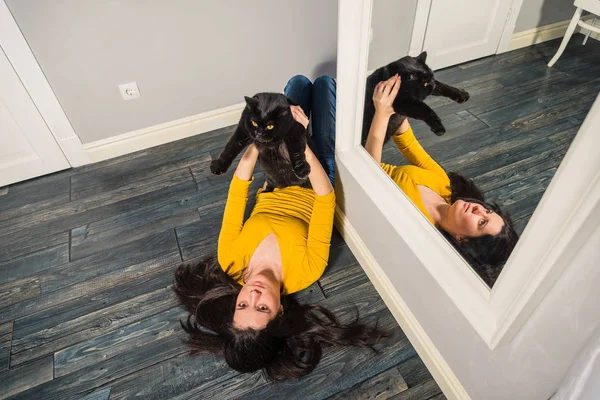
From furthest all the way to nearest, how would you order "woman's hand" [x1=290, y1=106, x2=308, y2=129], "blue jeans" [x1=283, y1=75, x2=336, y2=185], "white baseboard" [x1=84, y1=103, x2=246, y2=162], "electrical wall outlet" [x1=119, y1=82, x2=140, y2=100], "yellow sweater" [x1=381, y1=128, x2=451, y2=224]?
"white baseboard" [x1=84, y1=103, x2=246, y2=162] < "electrical wall outlet" [x1=119, y1=82, x2=140, y2=100] < "blue jeans" [x1=283, y1=75, x2=336, y2=185] < "woman's hand" [x1=290, y1=106, x2=308, y2=129] < "yellow sweater" [x1=381, y1=128, x2=451, y2=224]

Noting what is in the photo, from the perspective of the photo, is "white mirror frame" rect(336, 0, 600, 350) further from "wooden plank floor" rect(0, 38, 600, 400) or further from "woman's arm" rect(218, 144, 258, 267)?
"woman's arm" rect(218, 144, 258, 267)

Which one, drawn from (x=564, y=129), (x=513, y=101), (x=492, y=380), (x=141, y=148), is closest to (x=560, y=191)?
(x=564, y=129)

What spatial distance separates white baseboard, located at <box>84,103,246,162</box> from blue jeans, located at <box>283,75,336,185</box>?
0.67m

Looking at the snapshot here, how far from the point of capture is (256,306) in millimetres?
1173

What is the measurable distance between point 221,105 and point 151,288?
1.17m

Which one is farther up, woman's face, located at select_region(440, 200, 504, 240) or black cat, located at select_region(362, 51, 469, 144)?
black cat, located at select_region(362, 51, 469, 144)

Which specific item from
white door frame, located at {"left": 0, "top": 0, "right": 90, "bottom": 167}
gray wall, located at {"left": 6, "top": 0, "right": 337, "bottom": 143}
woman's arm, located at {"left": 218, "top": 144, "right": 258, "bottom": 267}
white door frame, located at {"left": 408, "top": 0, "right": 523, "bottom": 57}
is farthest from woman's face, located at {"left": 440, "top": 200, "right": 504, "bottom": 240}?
white door frame, located at {"left": 0, "top": 0, "right": 90, "bottom": 167}

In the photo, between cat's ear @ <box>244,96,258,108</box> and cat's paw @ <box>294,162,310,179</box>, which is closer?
cat's ear @ <box>244,96,258,108</box>

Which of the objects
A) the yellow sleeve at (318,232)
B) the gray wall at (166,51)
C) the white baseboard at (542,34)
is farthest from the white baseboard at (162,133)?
the white baseboard at (542,34)

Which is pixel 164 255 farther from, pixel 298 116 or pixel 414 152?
pixel 414 152

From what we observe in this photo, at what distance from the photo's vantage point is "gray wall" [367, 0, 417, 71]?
1.01m

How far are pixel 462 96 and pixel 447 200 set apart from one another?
270mm

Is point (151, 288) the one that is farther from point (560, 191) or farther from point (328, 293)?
point (560, 191)

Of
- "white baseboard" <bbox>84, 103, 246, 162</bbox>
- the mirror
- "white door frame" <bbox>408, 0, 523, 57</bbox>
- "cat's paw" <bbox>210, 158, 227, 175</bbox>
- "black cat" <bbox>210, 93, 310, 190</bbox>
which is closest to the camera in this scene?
the mirror
